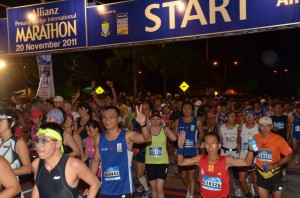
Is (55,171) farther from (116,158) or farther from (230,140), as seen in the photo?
(230,140)

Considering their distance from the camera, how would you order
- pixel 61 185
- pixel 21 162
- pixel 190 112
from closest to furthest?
1. pixel 61 185
2. pixel 21 162
3. pixel 190 112

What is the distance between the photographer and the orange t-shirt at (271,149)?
671cm

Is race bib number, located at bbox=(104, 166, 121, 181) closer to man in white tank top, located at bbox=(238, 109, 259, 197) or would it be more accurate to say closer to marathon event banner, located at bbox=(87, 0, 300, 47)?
man in white tank top, located at bbox=(238, 109, 259, 197)

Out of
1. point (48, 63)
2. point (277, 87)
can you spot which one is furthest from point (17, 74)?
point (277, 87)

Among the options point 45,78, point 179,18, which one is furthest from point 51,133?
point 45,78

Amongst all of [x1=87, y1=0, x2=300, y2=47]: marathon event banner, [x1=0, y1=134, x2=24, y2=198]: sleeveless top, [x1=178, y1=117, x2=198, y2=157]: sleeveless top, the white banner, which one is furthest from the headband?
the white banner

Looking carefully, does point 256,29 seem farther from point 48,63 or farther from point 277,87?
point 277,87

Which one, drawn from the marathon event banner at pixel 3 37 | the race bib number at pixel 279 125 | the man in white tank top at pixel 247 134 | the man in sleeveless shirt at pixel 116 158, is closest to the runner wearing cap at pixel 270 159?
the man in white tank top at pixel 247 134

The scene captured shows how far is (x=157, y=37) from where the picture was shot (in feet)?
35.3

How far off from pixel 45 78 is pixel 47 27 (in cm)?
167

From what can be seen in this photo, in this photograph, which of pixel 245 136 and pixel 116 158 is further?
pixel 245 136

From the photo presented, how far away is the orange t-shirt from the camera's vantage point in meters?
6.71

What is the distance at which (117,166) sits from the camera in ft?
17.5

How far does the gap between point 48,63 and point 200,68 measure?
35.0 meters
